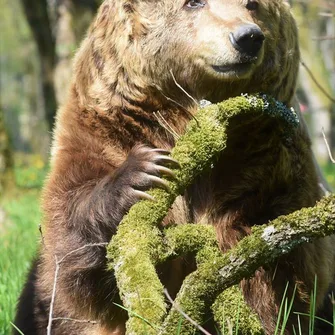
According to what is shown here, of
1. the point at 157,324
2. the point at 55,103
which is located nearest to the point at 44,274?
the point at 157,324

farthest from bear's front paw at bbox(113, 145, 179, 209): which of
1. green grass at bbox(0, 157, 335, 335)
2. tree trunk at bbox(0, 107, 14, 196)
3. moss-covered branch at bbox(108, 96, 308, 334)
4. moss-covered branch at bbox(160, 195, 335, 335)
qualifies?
tree trunk at bbox(0, 107, 14, 196)

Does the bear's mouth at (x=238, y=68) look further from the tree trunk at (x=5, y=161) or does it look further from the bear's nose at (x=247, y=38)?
the tree trunk at (x=5, y=161)

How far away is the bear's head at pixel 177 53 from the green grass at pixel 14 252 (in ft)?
4.78

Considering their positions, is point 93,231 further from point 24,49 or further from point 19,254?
point 24,49

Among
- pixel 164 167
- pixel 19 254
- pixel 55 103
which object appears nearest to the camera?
pixel 164 167

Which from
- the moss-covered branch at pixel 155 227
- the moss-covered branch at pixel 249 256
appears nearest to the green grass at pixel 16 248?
the moss-covered branch at pixel 249 256

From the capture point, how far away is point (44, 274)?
13.1ft

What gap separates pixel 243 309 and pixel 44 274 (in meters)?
1.42

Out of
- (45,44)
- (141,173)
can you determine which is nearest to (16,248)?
(141,173)

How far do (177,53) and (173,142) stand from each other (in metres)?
0.45

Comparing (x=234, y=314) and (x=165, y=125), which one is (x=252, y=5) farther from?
(x=234, y=314)

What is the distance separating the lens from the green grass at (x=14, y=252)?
177 inches

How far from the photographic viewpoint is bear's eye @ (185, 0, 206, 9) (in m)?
3.56

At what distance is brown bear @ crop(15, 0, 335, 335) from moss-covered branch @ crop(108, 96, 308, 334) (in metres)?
0.30
